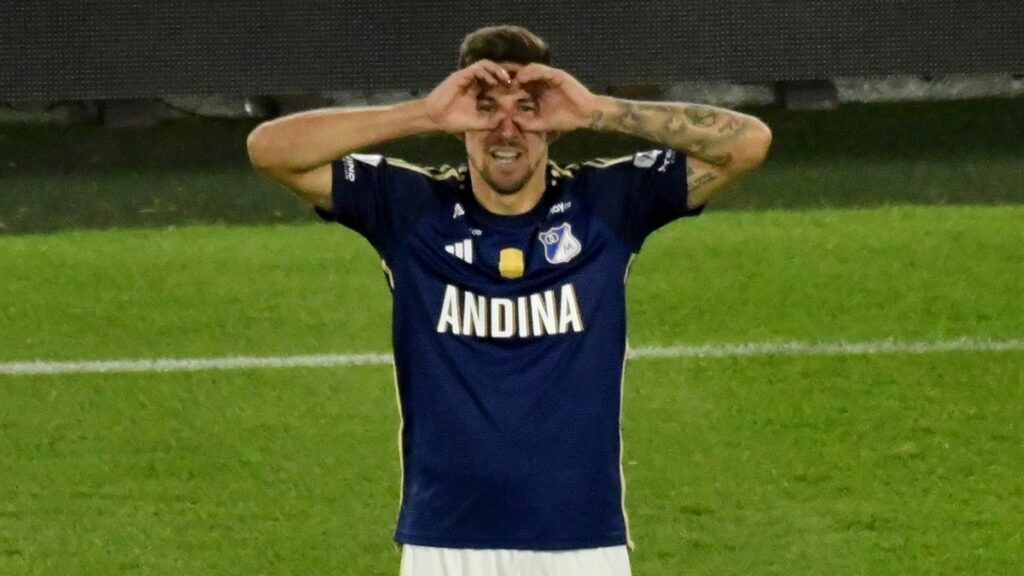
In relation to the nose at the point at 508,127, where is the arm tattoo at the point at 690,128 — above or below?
below

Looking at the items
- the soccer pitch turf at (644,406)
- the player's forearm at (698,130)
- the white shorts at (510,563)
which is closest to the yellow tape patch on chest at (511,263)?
the player's forearm at (698,130)

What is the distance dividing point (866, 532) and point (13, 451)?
3073 mm

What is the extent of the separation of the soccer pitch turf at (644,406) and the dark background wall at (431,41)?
1.20 metres

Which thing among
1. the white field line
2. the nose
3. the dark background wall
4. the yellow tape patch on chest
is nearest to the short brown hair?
the nose

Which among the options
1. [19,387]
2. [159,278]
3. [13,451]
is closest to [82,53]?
[159,278]

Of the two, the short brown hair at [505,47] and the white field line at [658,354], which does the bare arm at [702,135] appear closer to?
the short brown hair at [505,47]

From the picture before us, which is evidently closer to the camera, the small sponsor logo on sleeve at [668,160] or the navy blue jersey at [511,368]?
the navy blue jersey at [511,368]

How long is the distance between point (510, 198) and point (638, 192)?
261 mm

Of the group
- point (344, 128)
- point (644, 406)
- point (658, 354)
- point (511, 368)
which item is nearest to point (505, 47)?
point (344, 128)

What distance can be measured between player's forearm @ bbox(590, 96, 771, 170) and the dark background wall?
6130 millimetres

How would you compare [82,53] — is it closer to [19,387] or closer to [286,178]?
[19,387]

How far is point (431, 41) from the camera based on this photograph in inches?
373

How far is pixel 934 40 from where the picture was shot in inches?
377

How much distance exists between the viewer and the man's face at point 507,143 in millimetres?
3178
